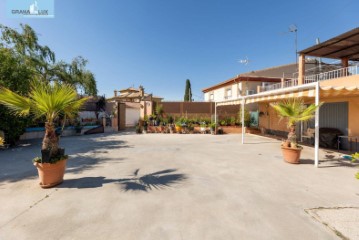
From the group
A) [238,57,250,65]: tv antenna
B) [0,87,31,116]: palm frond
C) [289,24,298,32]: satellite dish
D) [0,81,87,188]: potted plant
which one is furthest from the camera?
[238,57,250,65]: tv antenna

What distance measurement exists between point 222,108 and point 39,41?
64.8ft

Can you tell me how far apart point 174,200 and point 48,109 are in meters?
3.98

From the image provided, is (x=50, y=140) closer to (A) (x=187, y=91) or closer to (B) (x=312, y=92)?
(B) (x=312, y=92)

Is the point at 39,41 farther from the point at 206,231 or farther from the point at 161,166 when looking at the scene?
the point at 206,231

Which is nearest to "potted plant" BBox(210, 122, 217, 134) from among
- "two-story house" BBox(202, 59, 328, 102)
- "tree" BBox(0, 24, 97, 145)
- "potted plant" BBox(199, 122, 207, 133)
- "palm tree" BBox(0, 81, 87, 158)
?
"potted plant" BBox(199, 122, 207, 133)

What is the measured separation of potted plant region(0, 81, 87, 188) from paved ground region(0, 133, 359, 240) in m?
0.42

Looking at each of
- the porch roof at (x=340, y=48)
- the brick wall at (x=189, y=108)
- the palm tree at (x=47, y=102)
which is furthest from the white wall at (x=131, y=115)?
the porch roof at (x=340, y=48)

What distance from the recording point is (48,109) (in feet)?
14.5

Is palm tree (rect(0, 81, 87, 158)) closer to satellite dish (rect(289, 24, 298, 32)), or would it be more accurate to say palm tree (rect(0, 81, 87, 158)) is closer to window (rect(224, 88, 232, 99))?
window (rect(224, 88, 232, 99))

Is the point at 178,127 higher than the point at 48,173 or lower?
higher

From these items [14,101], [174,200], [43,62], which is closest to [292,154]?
[174,200]

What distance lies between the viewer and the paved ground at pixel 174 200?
279cm

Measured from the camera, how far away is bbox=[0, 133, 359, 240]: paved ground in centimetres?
279

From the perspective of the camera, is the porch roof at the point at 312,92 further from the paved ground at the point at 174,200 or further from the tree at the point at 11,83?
the tree at the point at 11,83
